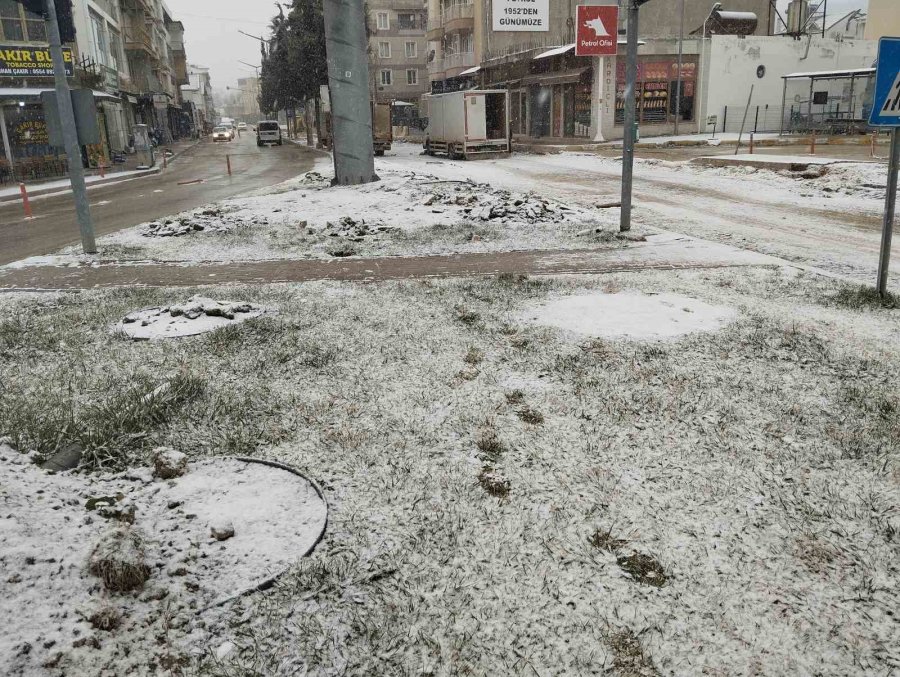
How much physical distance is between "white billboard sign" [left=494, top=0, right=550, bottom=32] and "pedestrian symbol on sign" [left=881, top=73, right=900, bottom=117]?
1525 inches

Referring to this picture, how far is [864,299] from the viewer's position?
642cm

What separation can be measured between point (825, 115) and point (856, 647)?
132ft

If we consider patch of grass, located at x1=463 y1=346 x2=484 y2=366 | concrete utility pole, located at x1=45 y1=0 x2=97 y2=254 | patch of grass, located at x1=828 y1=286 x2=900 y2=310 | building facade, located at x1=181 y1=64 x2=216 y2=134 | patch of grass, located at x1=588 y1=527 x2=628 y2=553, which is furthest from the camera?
building facade, located at x1=181 y1=64 x2=216 y2=134

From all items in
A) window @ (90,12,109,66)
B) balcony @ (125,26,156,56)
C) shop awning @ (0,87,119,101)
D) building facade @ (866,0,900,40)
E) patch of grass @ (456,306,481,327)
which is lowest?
patch of grass @ (456,306,481,327)

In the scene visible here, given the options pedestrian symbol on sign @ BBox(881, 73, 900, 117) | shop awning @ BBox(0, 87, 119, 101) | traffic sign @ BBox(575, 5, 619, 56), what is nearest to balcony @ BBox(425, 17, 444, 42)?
traffic sign @ BBox(575, 5, 619, 56)

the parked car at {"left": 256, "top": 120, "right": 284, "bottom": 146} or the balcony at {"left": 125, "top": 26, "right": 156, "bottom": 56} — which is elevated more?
the balcony at {"left": 125, "top": 26, "right": 156, "bottom": 56}

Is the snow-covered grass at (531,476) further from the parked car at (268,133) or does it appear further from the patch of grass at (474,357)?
the parked car at (268,133)

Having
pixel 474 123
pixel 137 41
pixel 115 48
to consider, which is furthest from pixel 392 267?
pixel 137 41

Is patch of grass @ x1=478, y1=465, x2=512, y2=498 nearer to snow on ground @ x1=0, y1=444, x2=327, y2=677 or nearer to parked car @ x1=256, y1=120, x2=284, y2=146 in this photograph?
snow on ground @ x1=0, y1=444, x2=327, y2=677

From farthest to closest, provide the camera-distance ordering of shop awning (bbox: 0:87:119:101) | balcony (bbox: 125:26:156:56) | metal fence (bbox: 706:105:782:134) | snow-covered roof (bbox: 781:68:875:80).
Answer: balcony (bbox: 125:26:156:56), metal fence (bbox: 706:105:782:134), snow-covered roof (bbox: 781:68:875:80), shop awning (bbox: 0:87:119:101)

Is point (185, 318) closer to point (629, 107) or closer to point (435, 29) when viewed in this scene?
point (629, 107)

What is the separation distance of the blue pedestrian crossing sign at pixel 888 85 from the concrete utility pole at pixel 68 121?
30.6ft

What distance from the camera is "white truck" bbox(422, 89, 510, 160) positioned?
30672 mm

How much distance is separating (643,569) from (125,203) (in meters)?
19.4
